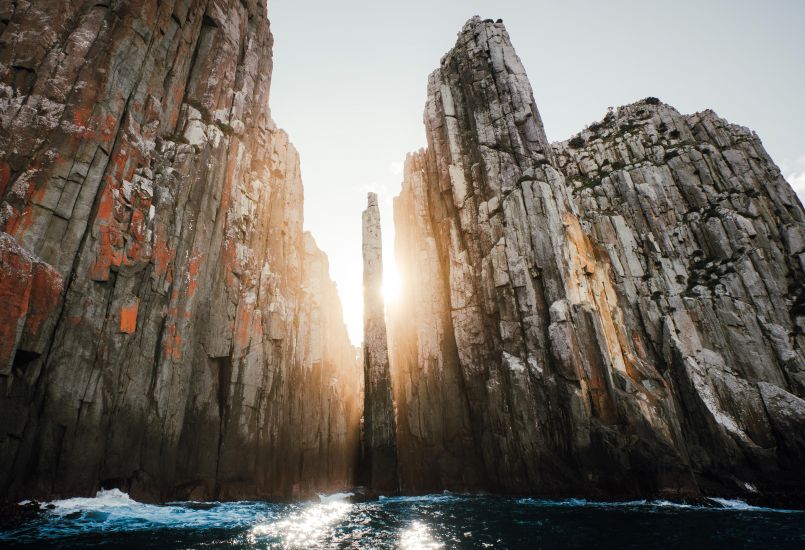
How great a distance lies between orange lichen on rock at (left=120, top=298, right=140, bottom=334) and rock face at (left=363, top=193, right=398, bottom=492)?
17232 millimetres

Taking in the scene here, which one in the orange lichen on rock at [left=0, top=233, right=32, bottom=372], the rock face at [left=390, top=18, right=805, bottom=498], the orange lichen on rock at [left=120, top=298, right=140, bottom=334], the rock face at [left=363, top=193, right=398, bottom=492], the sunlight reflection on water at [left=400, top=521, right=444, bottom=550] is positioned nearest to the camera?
the sunlight reflection on water at [left=400, top=521, right=444, bottom=550]

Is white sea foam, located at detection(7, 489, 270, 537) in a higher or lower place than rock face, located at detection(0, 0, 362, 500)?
lower

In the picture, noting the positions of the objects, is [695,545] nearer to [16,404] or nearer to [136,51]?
[16,404]

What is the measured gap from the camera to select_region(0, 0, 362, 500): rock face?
44.8 ft

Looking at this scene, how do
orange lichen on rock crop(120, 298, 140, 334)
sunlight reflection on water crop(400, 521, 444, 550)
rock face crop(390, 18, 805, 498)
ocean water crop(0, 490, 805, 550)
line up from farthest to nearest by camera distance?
rock face crop(390, 18, 805, 498), orange lichen on rock crop(120, 298, 140, 334), sunlight reflection on water crop(400, 521, 444, 550), ocean water crop(0, 490, 805, 550)

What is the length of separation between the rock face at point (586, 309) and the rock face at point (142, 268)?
1331cm

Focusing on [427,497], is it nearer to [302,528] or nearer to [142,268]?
[302,528]

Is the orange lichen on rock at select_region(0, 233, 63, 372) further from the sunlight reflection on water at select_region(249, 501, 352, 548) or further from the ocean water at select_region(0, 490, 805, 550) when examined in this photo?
the sunlight reflection on water at select_region(249, 501, 352, 548)

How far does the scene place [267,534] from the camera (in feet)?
40.3

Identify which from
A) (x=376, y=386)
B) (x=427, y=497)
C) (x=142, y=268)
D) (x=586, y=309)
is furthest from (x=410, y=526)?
(x=586, y=309)

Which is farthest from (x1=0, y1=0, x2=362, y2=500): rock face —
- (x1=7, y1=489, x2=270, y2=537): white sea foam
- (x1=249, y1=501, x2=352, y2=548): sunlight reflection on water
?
(x1=249, y1=501, x2=352, y2=548): sunlight reflection on water

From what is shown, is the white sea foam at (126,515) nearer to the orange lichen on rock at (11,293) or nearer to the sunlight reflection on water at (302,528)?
the sunlight reflection on water at (302,528)

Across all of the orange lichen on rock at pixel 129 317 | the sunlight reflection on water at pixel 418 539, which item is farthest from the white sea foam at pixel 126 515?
the orange lichen on rock at pixel 129 317

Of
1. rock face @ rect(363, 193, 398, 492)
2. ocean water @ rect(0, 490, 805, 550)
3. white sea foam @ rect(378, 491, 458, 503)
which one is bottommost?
white sea foam @ rect(378, 491, 458, 503)
